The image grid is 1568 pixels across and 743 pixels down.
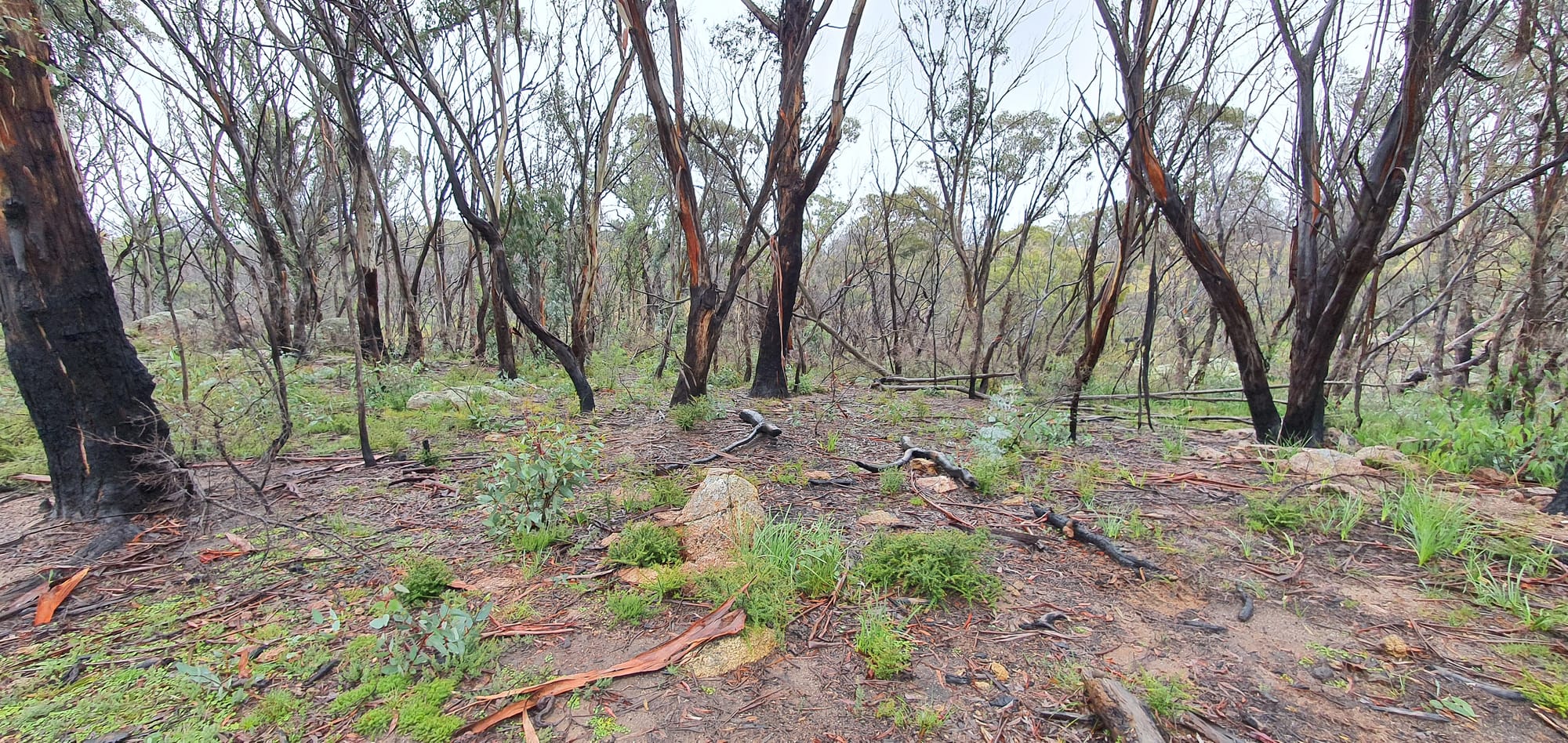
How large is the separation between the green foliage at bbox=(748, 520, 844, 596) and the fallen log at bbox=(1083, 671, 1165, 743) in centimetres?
101

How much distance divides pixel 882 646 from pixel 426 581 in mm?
1909

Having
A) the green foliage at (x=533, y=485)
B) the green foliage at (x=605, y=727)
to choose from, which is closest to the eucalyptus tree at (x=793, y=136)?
the green foliage at (x=533, y=485)

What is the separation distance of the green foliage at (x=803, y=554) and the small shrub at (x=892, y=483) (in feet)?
2.76

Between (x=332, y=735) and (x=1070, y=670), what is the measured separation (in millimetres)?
2317

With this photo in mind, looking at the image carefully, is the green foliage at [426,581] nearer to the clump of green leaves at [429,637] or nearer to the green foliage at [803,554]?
the clump of green leaves at [429,637]

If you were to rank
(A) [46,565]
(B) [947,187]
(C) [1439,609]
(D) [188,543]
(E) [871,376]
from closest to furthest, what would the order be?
1. (C) [1439,609]
2. (A) [46,565]
3. (D) [188,543]
4. (E) [871,376]
5. (B) [947,187]

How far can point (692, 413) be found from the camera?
5.20 m

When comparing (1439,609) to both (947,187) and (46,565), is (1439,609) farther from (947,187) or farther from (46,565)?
(947,187)

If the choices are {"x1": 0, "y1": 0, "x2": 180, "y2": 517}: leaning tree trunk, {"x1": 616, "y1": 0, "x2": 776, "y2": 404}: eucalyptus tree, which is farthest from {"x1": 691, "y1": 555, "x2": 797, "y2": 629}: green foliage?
{"x1": 616, "y1": 0, "x2": 776, "y2": 404}: eucalyptus tree

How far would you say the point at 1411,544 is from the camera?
250 cm

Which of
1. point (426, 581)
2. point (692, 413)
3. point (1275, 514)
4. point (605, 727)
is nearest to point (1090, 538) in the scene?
point (1275, 514)

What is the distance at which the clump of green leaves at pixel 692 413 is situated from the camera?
5.11m

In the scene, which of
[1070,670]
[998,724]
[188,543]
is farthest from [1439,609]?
[188,543]

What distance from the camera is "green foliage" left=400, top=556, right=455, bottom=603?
2.29 metres
